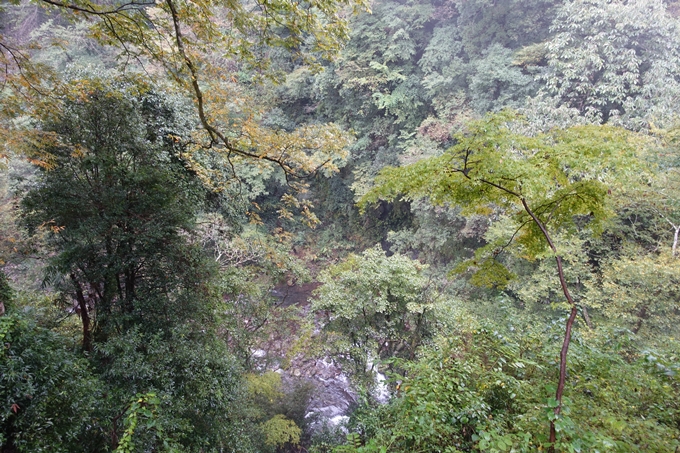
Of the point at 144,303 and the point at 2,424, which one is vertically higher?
the point at 144,303

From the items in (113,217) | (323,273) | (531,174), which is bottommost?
(323,273)

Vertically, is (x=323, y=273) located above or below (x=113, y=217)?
below

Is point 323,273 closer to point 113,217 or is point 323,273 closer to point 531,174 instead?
point 113,217

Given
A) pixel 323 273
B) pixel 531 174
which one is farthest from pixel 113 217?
pixel 323 273

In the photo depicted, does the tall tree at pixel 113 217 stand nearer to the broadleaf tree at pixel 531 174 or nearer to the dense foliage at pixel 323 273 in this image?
the dense foliage at pixel 323 273

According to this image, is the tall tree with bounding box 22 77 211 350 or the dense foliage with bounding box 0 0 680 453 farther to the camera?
the tall tree with bounding box 22 77 211 350

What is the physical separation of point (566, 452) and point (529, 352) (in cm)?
159

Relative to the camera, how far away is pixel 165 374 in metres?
3.57

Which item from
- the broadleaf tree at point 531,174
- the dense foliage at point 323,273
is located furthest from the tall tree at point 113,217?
the broadleaf tree at point 531,174

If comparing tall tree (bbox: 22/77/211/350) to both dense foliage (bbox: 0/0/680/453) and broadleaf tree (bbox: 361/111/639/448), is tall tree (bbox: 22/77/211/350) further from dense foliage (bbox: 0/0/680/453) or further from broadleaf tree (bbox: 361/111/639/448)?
broadleaf tree (bbox: 361/111/639/448)

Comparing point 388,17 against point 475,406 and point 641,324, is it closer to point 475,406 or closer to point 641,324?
point 641,324

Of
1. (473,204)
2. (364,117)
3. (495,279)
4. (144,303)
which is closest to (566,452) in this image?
(495,279)

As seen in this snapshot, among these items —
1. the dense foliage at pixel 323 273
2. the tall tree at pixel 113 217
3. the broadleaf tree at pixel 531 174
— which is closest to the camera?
the broadleaf tree at pixel 531 174

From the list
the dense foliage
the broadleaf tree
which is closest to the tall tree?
the dense foliage
